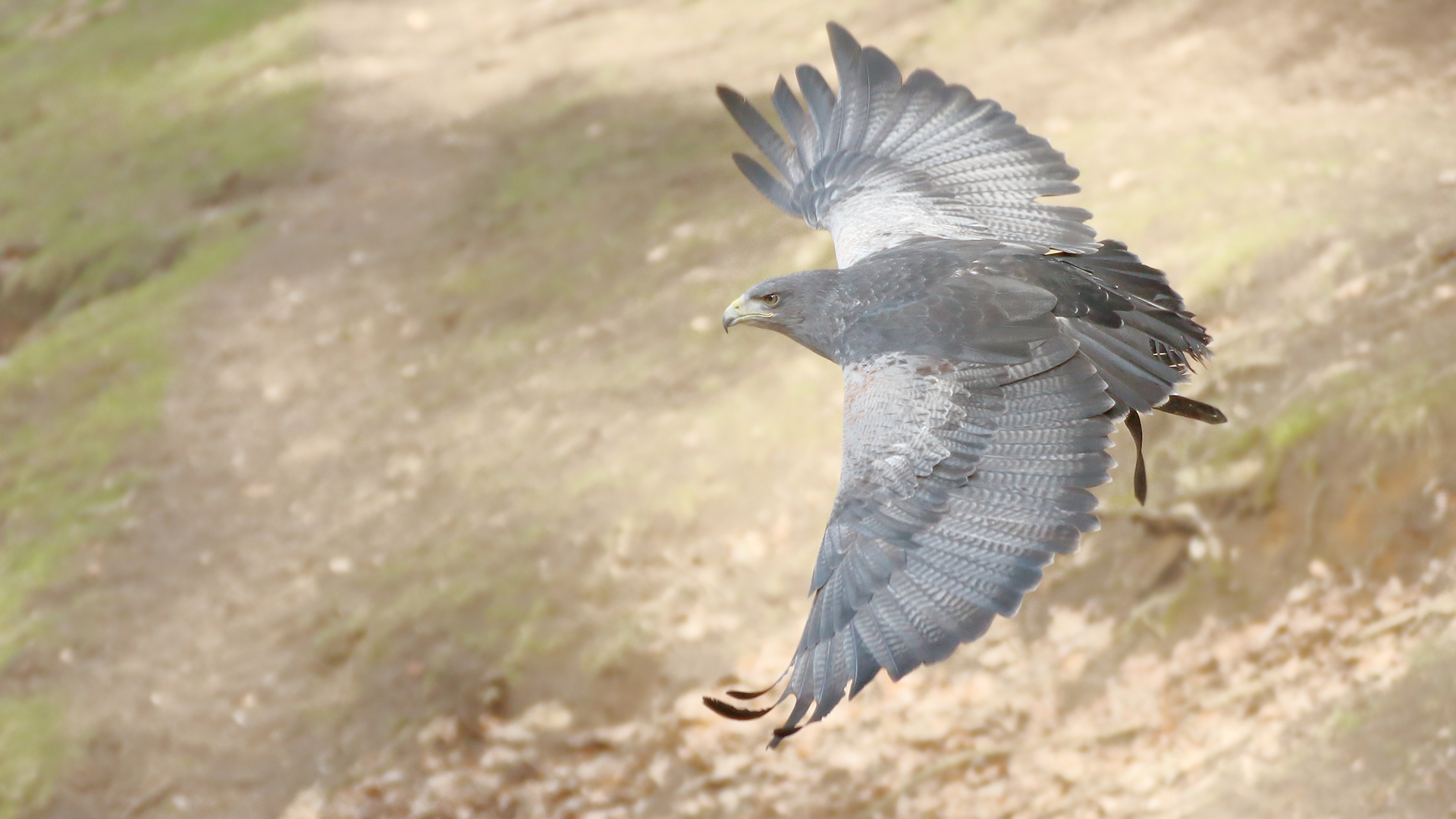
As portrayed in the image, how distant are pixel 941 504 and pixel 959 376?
2.07 feet

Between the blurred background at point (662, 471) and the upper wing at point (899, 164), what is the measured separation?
191 cm

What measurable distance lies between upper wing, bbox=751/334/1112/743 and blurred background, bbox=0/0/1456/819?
105 inches

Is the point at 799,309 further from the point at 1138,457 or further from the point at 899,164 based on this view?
the point at 1138,457

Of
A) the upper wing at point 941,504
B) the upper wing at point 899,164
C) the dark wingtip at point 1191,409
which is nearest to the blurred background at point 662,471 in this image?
the upper wing at point 899,164

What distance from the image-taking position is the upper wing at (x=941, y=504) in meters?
4.61

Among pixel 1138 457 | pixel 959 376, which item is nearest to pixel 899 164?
pixel 959 376

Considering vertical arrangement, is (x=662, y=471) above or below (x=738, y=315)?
below

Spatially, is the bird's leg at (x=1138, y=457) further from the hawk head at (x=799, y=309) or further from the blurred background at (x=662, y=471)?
the blurred background at (x=662, y=471)

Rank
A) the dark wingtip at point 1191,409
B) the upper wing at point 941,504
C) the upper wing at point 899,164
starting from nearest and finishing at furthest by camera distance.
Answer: the upper wing at point 941,504
the dark wingtip at point 1191,409
the upper wing at point 899,164

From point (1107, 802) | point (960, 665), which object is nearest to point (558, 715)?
point (960, 665)

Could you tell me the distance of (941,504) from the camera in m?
5.02

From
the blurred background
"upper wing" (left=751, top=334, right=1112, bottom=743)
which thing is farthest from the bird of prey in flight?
Answer: the blurred background

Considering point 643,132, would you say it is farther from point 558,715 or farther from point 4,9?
point 4,9

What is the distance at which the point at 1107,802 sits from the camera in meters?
6.99
